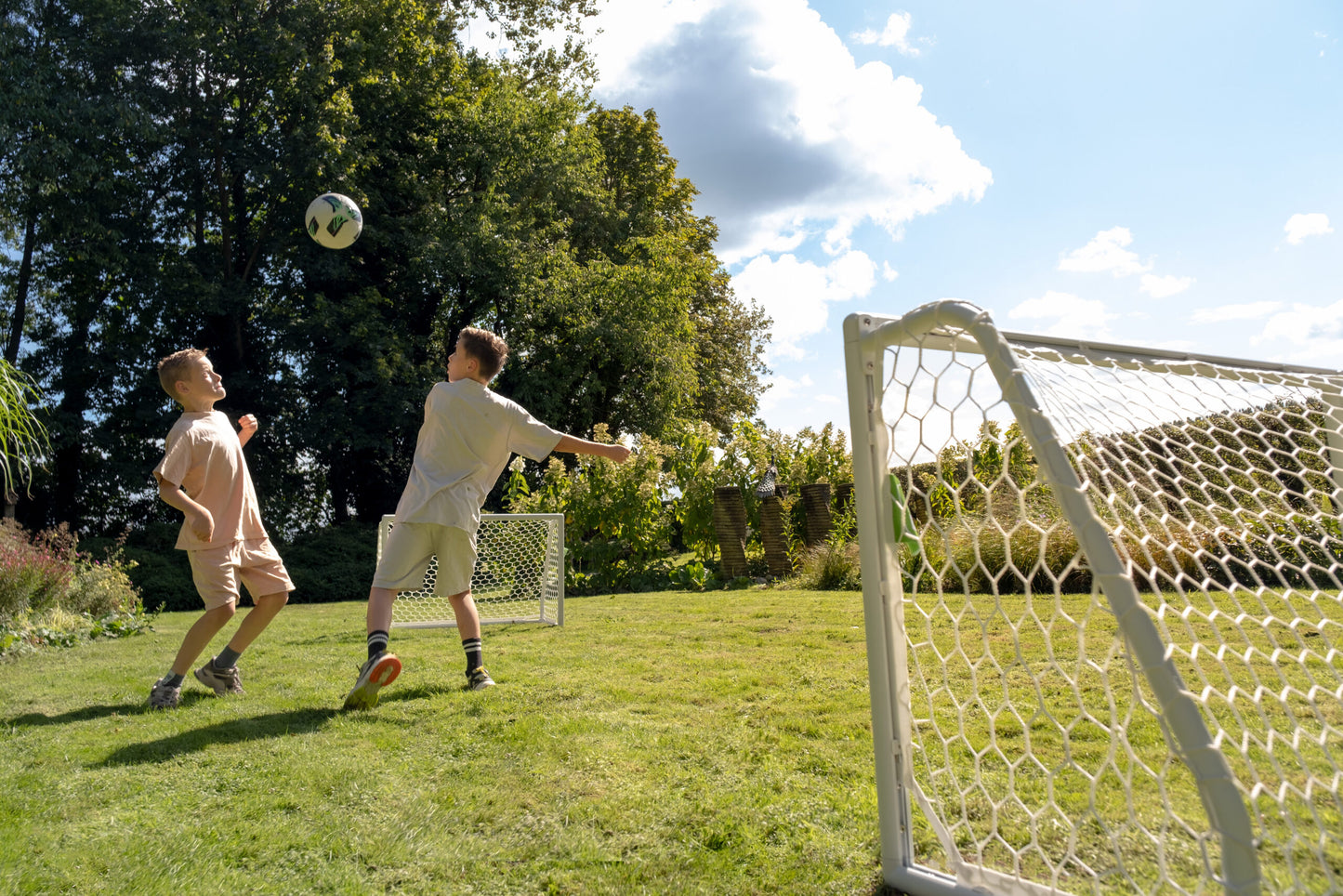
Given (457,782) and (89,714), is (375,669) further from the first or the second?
(89,714)

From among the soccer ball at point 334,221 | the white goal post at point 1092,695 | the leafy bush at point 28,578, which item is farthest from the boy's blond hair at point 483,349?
the leafy bush at point 28,578

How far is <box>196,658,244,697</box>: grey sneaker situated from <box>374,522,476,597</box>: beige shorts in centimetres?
100

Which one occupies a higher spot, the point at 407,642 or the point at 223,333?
the point at 223,333

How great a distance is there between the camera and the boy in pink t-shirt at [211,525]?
422cm

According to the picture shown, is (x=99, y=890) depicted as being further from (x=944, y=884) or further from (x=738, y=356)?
(x=738, y=356)

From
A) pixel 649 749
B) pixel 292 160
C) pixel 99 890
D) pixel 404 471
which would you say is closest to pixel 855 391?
pixel 649 749

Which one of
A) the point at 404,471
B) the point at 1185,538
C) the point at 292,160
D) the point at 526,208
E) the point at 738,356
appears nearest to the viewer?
the point at 1185,538

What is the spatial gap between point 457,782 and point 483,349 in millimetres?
2301

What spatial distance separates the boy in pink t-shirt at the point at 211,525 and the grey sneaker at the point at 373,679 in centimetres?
68

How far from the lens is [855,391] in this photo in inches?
94.6

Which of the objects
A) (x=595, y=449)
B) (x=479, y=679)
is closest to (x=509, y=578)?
(x=479, y=679)

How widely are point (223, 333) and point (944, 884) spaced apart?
64.3 feet

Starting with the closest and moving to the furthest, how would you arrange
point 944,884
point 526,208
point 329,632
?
point 944,884 < point 329,632 < point 526,208

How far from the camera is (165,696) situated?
4246 millimetres
